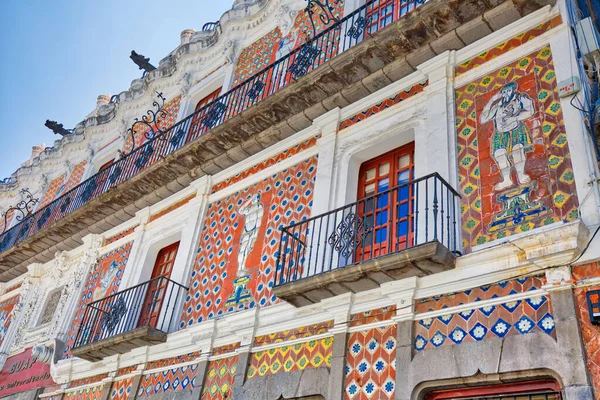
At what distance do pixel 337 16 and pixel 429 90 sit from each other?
3248 millimetres

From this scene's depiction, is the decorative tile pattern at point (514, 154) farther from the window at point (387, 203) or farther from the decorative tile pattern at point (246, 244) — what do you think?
the decorative tile pattern at point (246, 244)

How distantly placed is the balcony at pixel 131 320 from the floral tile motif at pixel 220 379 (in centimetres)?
124

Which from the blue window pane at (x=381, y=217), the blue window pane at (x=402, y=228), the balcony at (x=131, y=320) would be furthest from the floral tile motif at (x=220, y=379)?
the blue window pane at (x=402, y=228)

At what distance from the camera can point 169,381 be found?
28.0ft

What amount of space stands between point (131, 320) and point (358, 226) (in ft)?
15.5

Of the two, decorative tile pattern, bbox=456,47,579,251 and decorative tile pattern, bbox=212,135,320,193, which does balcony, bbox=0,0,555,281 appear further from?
decorative tile pattern, bbox=456,47,579,251

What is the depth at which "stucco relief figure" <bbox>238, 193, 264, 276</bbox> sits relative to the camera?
28.7 feet

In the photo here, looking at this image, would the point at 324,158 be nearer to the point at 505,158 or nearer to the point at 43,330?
the point at 505,158

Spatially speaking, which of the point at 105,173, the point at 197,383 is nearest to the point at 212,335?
the point at 197,383

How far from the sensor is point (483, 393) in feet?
17.1

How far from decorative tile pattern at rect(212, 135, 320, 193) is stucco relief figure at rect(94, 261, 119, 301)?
3.02m

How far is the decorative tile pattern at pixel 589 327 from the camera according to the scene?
4594 mm

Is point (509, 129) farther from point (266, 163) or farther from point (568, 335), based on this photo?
point (266, 163)

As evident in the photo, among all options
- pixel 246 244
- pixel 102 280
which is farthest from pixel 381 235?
pixel 102 280
